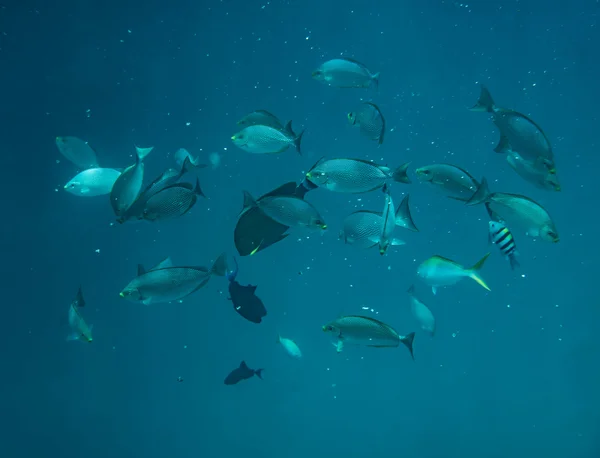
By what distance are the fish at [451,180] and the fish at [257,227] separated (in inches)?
36.0

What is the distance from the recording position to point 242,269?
371 inches

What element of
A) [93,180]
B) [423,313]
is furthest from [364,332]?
[93,180]

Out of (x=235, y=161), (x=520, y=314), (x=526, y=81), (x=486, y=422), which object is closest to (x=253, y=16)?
(x=235, y=161)

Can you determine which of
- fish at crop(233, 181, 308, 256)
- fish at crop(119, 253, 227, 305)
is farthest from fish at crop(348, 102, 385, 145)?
fish at crop(119, 253, 227, 305)

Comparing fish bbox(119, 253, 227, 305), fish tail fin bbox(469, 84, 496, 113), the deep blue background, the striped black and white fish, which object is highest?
fish tail fin bbox(469, 84, 496, 113)

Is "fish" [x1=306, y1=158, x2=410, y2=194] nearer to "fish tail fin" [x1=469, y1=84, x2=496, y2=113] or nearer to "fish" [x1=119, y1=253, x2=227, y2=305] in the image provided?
"fish tail fin" [x1=469, y1=84, x2=496, y2=113]

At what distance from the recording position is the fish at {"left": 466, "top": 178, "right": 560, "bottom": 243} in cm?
305

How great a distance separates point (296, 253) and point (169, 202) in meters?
6.68

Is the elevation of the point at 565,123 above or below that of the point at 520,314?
above

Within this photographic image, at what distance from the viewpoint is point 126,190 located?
327cm

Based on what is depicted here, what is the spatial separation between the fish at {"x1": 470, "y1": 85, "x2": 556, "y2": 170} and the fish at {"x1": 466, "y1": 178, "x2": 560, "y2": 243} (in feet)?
0.92

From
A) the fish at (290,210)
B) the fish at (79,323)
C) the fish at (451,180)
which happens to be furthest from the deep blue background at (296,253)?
the fish at (290,210)

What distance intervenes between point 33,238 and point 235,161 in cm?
472

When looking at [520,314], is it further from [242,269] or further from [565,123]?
[242,269]
